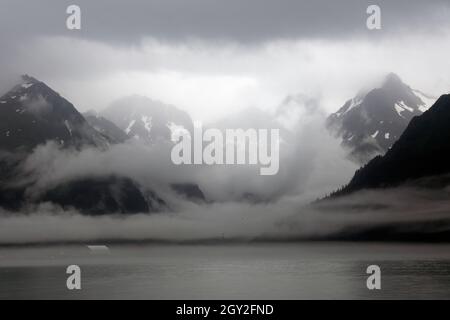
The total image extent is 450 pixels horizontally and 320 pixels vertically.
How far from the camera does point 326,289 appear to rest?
193875mm

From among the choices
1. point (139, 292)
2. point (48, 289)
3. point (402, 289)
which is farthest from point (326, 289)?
point (48, 289)
